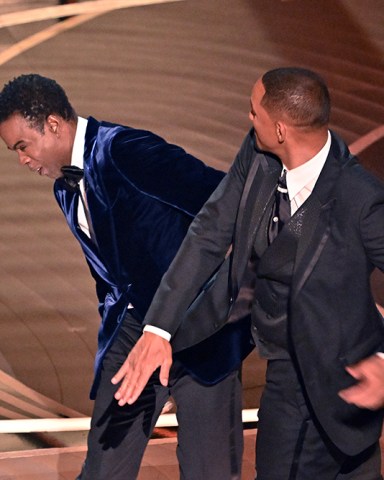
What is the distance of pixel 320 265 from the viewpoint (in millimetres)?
2113

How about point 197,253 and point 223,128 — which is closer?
point 197,253

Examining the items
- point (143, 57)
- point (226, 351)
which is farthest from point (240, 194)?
point (143, 57)

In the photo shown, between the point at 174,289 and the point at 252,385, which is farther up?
the point at 174,289

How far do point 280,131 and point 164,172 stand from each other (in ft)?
1.28

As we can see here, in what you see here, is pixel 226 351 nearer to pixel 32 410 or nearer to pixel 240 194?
pixel 240 194

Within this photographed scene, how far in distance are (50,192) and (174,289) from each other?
1544 millimetres

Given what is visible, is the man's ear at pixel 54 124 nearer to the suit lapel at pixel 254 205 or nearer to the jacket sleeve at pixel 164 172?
the jacket sleeve at pixel 164 172

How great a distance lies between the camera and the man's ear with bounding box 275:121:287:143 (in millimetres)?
2100

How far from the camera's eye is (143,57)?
369 cm

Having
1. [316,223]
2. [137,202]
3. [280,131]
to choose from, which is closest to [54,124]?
[137,202]

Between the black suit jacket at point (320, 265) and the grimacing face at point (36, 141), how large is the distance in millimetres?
430

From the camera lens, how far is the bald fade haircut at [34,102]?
8.08 feet

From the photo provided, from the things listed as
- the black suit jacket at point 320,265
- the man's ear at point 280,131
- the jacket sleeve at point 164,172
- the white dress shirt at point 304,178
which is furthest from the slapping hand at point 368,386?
the jacket sleeve at point 164,172

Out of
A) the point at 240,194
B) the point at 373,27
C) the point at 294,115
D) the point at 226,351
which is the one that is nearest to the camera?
the point at 294,115
